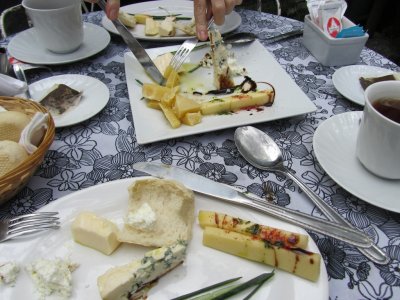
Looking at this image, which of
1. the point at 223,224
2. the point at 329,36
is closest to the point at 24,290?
the point at 223,224

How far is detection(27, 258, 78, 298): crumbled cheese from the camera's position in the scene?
0.57 meters

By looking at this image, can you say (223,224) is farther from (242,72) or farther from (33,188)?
(242,72)

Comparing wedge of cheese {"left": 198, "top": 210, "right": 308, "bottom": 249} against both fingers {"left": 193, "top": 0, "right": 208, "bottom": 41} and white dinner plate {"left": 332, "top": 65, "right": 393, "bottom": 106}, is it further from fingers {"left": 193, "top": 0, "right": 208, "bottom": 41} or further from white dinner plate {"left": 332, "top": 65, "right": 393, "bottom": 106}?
fingers {"left": 193, "top": 0, "right": 208, "bottom": 41}

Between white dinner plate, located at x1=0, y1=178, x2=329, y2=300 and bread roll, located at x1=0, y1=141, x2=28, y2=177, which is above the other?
bread roll, located at x1=0, y1=141, x2=28, y2=177

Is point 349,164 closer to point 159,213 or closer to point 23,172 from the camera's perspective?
point 159,213

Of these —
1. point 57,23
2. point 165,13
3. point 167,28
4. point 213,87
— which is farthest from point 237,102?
point 165,13

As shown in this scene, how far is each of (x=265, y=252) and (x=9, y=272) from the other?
0.41m

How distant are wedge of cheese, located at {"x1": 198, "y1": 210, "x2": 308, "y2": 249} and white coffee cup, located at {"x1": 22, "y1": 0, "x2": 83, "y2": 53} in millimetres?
847

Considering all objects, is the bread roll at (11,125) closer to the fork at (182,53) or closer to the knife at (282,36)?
the fork at (182,53)

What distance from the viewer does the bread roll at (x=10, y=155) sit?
68 centimetres

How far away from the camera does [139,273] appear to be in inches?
22.6

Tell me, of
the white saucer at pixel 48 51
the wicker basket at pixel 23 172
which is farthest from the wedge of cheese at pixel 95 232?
the white saucer at pixel 48 51

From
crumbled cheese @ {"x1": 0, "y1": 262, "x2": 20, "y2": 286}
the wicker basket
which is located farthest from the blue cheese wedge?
the wicker basket

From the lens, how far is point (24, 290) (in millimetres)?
568
